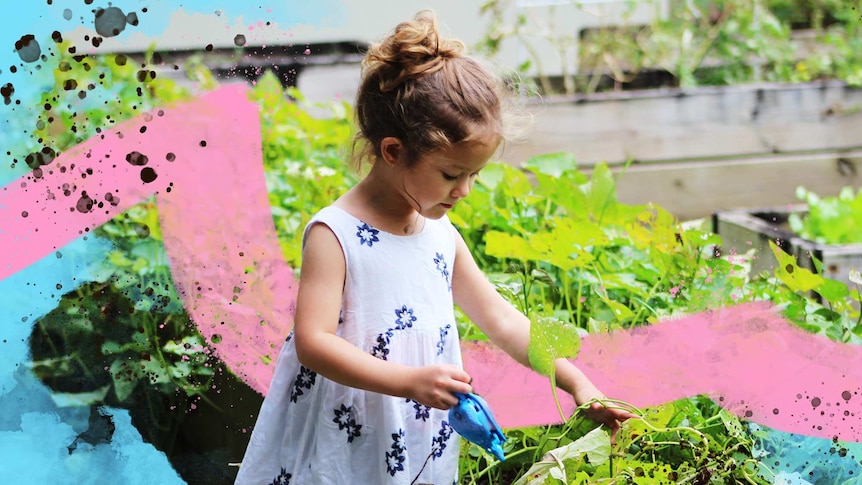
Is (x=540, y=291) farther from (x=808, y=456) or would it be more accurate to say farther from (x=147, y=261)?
(x=147, y=261)

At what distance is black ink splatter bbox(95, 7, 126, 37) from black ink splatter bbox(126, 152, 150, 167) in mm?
289

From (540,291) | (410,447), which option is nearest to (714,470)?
(410,447)

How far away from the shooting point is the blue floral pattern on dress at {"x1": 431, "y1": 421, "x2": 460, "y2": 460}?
1234mm

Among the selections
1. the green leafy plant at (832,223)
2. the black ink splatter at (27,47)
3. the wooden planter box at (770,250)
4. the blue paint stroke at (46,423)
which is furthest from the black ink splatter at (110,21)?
the green leafy plant at (832,223)

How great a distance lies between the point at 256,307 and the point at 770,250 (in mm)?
1142

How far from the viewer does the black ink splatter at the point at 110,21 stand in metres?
1.72

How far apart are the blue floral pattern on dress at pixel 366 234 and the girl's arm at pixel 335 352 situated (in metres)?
0.03

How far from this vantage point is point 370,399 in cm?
120

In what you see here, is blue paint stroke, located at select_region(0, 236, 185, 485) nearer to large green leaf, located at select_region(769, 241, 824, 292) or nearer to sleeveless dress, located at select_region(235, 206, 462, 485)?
sleeveless dress, located at select_region(235, 206, 462, 485)

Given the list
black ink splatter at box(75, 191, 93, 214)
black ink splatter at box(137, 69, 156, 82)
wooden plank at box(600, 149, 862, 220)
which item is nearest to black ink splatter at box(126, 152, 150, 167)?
black ink splatter at box(75, 191, 93, 214)

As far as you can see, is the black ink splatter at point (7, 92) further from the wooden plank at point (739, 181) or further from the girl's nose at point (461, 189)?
the wooden plank at point (739, 181)

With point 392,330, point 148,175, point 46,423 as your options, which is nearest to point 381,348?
point 392,330

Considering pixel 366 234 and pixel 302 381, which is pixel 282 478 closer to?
pixel 302 381

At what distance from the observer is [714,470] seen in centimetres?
125
